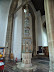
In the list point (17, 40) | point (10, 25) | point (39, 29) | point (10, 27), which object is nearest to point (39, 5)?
point (39, 29)

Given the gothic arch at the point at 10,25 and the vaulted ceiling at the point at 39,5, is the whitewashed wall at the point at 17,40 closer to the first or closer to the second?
the gothic arch at the point at 10,25

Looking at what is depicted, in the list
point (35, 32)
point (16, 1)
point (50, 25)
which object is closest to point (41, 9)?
point (35, 32)

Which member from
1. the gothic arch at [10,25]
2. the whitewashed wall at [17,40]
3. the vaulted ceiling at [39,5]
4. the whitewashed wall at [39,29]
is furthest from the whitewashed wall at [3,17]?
the whitewashed wall at [39,29]

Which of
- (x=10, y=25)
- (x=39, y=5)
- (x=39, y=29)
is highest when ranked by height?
(x=39, y=5)

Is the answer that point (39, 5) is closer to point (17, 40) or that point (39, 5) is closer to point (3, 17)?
point (3, 17)

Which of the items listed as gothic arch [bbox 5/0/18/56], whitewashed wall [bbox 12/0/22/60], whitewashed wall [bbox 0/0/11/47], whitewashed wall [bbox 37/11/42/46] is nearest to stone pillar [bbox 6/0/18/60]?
gothic arch [bbox 5/0/18/56]

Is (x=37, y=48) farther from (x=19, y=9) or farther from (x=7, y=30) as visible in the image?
(x=19, y=9)

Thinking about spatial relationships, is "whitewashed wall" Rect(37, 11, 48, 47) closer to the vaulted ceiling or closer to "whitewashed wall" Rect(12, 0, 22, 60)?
the vaulted ceiling

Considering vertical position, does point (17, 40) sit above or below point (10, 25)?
below

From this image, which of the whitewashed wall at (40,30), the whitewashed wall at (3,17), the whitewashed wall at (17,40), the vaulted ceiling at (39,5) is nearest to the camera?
the whitewashed wall at (17,40)

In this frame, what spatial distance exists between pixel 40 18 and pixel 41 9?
88.8 inches

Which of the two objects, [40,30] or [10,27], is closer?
[10,27]

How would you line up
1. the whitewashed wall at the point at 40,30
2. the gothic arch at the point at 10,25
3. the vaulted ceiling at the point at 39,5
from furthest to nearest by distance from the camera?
the whitewashed wall at the point at 40,30 → the vaulted ceiling at the point at 39,5 → the gothic arch at the point at 10,25

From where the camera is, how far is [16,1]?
33.3 feet
